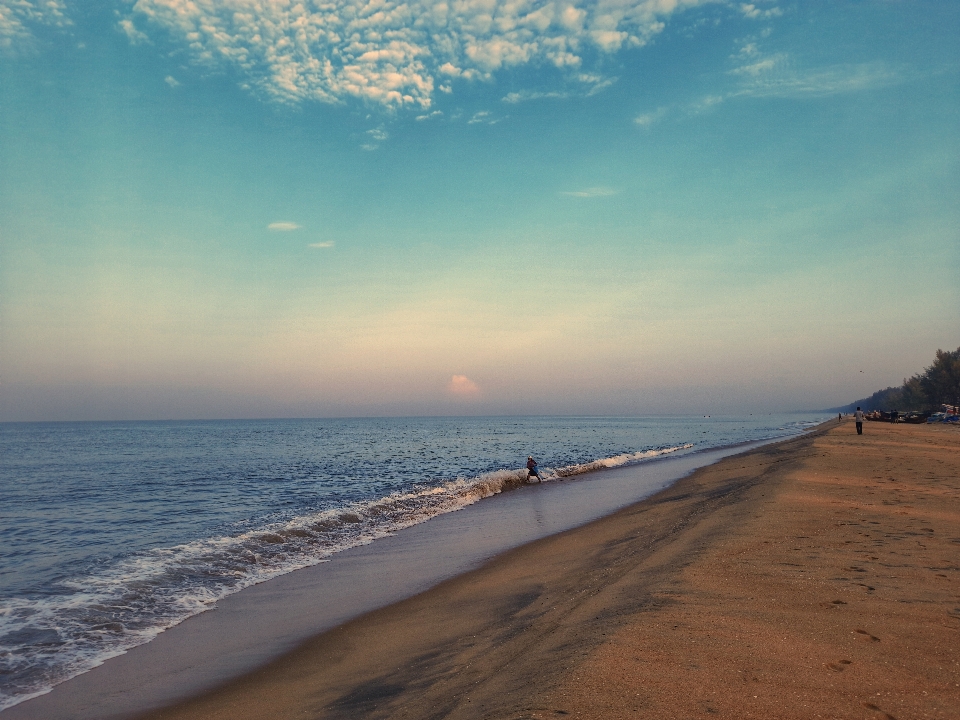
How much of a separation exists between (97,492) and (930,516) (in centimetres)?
3300

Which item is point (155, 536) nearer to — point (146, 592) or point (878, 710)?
point (146, 592)

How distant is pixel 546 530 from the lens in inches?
659

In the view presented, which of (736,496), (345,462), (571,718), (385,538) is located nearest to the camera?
(571,718)

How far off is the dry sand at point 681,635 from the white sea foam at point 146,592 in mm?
3051

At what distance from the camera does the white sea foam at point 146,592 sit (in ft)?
27.2

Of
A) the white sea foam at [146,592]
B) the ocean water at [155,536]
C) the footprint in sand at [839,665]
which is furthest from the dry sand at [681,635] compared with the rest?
the ocean water at [155,536]

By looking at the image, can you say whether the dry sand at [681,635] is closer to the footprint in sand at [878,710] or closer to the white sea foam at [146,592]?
the footprint in sand at [878,710]

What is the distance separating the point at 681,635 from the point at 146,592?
35.9 ft

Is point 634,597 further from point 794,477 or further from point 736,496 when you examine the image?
point 794,477

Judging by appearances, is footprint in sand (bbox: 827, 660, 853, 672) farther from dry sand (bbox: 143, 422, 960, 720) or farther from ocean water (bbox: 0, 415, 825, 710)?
A: ocean water (bbox: 0, 415, 825, 710)

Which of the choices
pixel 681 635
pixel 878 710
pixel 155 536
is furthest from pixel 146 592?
pixel 878 710

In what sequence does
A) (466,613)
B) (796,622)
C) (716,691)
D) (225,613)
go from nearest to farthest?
1. (716,691)
2. (796,622)
3. (466,613)
4. (225,613)

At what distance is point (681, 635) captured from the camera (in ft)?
17.1

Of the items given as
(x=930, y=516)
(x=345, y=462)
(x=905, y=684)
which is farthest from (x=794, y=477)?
(x=345, y=462)
